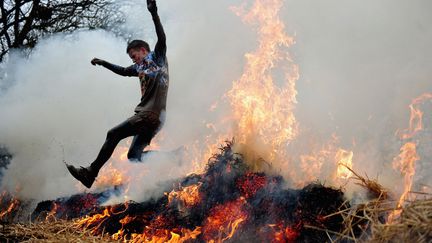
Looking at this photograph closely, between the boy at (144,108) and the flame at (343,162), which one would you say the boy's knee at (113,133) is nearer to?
the boy at (144,108)

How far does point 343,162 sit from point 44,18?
1037cm

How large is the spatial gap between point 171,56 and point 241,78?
222cm

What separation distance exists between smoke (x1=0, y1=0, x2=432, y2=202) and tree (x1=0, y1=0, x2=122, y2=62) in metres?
1.06

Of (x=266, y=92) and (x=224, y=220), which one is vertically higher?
(x=266, y=92)

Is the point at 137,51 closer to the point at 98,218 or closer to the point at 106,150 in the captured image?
the point at 106,150

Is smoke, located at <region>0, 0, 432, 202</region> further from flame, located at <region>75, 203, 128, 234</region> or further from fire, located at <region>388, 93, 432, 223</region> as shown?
flame, located at <region>75, 203, 128, 234</region>

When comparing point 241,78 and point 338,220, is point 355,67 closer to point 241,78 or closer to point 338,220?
point 241,78

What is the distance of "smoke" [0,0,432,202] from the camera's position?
6.43m

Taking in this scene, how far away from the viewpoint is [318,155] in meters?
6.04

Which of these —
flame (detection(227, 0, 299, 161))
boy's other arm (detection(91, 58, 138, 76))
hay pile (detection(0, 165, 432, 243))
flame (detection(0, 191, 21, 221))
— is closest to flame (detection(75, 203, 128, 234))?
hay pile (detection(0, 165, 432, 243))

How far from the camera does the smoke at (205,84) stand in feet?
21.1

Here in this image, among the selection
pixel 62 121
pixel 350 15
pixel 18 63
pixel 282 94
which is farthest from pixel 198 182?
pixel 18 63

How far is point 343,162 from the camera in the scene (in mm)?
5602

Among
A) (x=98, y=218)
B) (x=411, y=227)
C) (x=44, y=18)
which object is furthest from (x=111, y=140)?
(x=44, y=18)
